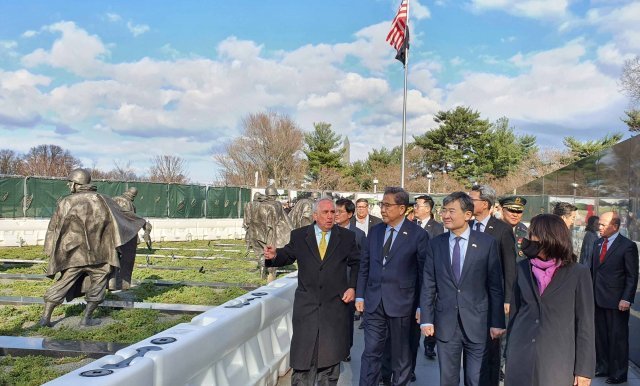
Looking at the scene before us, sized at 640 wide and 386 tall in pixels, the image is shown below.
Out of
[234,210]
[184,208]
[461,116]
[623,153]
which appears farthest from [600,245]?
[461,116]

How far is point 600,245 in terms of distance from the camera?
5973 millimetres

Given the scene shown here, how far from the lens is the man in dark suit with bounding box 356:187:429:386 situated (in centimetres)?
471

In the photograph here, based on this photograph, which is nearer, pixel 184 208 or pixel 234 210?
pixel 184 208

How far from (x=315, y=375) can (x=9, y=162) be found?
61.4 m

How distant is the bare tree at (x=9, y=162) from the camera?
54.9m

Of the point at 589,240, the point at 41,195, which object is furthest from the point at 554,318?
the point at 41,195

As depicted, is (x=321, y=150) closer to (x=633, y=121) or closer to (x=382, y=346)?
(x=633, y=121)

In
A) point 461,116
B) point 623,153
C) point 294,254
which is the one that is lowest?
point 294,254

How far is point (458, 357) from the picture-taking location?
13.8 ft

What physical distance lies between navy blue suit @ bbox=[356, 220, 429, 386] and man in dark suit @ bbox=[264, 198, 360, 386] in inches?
10.7

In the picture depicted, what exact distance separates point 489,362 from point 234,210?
25.9 m

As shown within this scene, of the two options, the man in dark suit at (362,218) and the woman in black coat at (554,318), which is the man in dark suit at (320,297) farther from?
the man in dark suit at (362,218)

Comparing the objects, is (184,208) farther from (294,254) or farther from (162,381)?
(162,381)

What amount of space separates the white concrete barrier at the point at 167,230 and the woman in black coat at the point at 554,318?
60.1 ft
